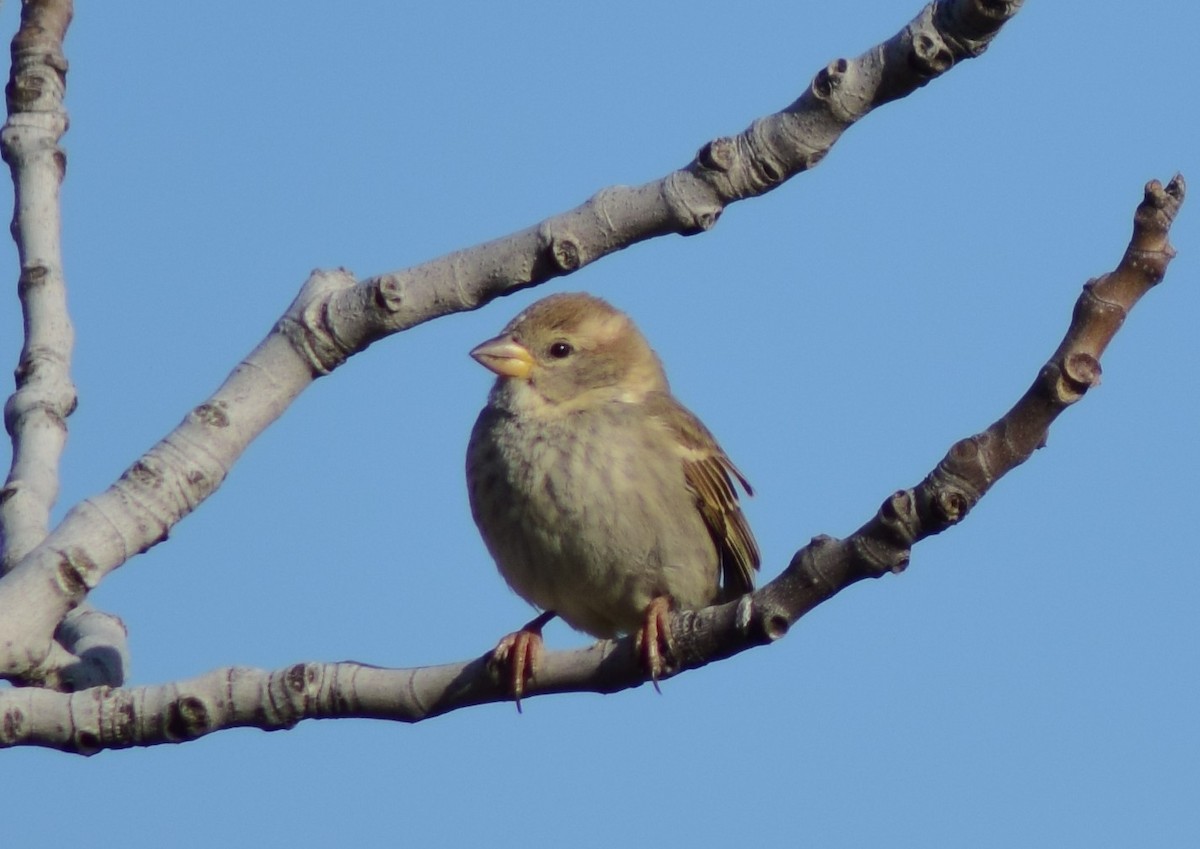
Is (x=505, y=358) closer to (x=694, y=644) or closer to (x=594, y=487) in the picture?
(x=594, y=487)

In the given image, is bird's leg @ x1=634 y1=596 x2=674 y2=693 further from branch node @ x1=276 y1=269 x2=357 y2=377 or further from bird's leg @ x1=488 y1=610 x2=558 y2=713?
branch node @ x1=276 y1=269 x2=357 y2=377

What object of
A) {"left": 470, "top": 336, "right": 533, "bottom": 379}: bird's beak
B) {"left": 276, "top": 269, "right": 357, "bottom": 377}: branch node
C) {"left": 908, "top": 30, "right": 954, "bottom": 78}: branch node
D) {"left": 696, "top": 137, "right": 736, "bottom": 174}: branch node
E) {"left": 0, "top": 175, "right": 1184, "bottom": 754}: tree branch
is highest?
{"left": 470, "top": 336, "right": 533, "bottom": 379}: bird's beak

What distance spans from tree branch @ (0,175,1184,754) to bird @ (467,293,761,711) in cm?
115

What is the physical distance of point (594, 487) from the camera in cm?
609

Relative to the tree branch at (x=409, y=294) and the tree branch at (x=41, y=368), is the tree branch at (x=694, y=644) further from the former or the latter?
the tree branch at (x=41, y=368)

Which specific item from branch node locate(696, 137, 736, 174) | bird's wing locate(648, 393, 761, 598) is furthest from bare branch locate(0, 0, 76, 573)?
bird's wing locate(648, 393, 761, 598)

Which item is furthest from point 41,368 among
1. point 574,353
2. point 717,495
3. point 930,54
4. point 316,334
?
point 717,495

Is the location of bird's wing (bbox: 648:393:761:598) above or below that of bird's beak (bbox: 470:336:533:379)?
below

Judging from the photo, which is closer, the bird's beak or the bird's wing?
the bird's wing

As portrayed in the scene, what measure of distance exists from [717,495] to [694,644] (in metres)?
2.78

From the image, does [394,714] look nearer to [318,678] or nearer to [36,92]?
[318,678]

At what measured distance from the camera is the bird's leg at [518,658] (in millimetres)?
4285

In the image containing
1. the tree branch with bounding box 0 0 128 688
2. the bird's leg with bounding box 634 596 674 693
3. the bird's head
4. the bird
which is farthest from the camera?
the bird's head

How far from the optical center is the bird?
6027mm
